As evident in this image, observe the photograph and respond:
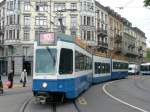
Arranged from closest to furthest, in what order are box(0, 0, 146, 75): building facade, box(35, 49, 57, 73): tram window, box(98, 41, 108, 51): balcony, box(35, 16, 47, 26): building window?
box(35, 49, 57, 73): tram window
box(0, 0, 146, 75): building facade
box(35, 16, 47, 26): building window
box(98, 41, 108, 51): balcony

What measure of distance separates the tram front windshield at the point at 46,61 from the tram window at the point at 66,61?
13.4 inches

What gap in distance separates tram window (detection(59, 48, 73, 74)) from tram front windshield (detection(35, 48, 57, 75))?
34 centimetres

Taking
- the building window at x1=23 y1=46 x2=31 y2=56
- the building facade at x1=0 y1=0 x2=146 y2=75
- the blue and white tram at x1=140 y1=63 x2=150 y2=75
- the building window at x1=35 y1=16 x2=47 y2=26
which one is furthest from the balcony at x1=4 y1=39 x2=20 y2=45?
the blue and white tram at x1=140 y1=63 x2=150 y2=75

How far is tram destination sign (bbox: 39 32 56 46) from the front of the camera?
17719mm

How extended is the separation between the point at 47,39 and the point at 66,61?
1.23 metres

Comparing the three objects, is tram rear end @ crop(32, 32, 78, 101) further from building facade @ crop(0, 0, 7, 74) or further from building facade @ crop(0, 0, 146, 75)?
building facade @ crop(0, 0, 7, 74)

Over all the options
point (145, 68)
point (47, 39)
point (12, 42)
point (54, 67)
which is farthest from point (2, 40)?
point (54, 67)

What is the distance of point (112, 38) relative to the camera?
99.5m

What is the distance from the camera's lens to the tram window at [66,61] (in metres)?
17.6

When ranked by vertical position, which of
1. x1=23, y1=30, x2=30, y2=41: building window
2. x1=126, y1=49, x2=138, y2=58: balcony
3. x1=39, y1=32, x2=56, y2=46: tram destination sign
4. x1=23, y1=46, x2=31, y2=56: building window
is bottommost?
x1=39, y1=32, x2=56, y2=46: tram destination sign

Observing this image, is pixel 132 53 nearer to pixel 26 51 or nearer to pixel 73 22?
pixel 73 22

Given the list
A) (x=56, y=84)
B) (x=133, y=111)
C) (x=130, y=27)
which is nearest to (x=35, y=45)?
(x=56, y=84)

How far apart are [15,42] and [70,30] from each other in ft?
33.8

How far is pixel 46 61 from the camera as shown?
57.4 feet
